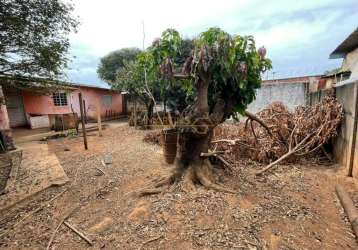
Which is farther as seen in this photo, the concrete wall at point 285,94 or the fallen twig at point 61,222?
the concrete wall at point 285,94

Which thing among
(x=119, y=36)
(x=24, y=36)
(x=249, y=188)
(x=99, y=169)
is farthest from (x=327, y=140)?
(x=24, y=36)

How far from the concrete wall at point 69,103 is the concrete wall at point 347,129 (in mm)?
10178

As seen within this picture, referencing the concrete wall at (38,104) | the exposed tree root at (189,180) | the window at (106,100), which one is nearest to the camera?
the exposed tree root at (189,180)

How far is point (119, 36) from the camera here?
19.9ft

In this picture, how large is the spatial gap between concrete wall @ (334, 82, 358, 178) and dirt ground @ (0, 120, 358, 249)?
49 cm

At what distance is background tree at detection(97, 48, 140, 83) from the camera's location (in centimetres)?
1851

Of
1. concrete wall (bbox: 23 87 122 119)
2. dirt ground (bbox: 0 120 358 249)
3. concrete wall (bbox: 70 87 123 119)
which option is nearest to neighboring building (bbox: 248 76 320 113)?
dirt ground (bbox: 0 120 358 249)

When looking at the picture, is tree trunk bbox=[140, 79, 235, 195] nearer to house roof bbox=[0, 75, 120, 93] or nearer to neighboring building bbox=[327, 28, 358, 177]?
neighboring building bbox=[327, 28, 358, 177]

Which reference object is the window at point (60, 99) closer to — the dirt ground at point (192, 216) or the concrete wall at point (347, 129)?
the dirt ground at point (192, 216)

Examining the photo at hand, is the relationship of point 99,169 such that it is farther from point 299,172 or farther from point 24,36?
point 299,172

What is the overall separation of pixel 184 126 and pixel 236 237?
1632 mm

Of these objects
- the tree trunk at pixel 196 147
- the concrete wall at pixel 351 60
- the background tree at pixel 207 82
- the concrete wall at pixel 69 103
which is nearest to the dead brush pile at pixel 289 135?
the tree trunk at pixel 196 147

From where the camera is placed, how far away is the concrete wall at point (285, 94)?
7358 millimetres

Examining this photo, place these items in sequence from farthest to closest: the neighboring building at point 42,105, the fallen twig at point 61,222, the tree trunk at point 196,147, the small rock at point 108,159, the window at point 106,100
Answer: the window at point 106,100, the neighboring building at point 42,105, the small rock at point 108,159, the tree trunk at point 196,147, the fallen twig at point 61,222
